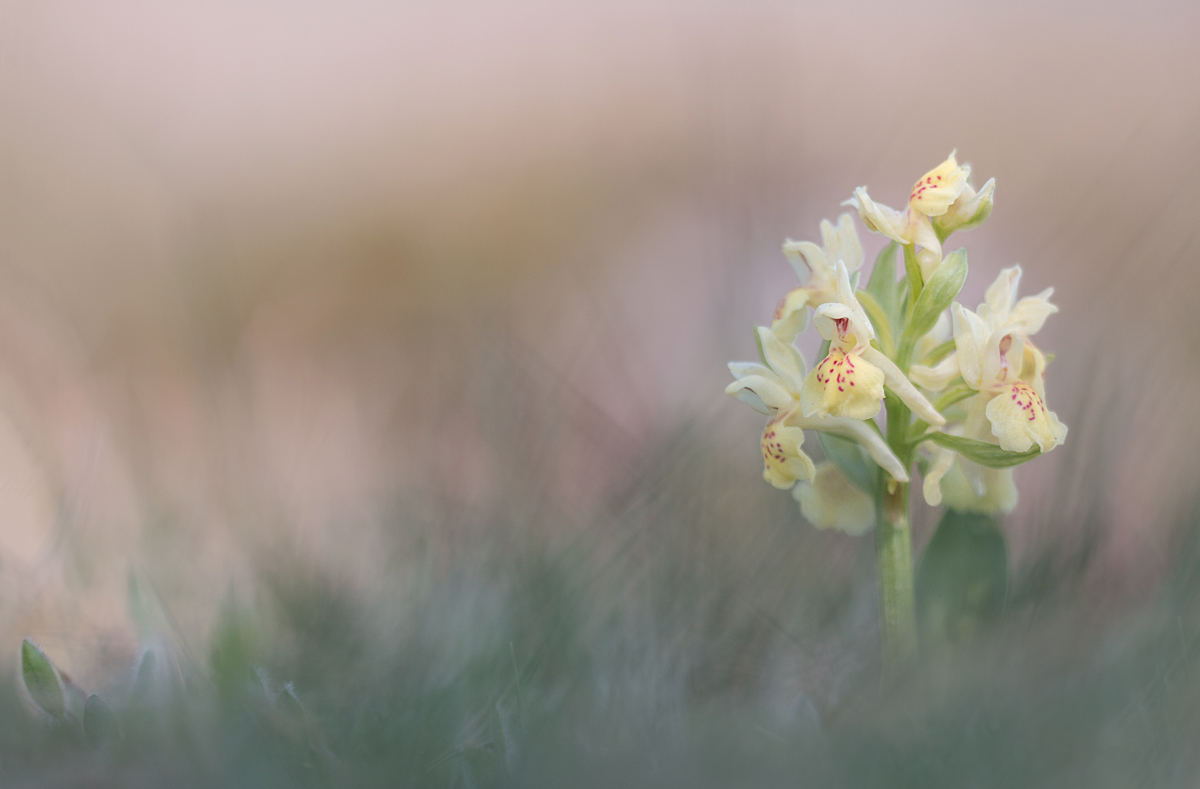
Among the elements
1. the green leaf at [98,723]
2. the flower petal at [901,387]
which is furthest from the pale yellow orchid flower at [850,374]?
the green leaf at [98,723]

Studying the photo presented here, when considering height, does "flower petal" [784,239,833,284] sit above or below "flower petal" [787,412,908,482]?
above

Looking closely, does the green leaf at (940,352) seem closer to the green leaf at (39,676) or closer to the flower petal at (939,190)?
the flower petal at (939,190)

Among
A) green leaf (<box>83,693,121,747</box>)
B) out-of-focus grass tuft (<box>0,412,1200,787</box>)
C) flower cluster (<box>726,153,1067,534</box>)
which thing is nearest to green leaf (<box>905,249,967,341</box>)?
flower cluster (<box>726,153,1067,534</box>)

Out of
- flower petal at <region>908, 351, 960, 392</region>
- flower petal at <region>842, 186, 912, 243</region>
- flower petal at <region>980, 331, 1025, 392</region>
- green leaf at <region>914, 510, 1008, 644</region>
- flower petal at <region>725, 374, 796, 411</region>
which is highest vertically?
flower petal at <region>842, 186, 912, 243</region>

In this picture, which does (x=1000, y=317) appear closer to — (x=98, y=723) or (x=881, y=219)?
(x=881, y=219)

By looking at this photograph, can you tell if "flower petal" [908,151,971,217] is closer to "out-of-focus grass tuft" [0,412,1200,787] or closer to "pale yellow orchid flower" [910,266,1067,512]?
"pale yellow orchid flower" [910,266,1067,512]

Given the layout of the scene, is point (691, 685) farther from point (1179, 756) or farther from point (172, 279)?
point (172, 279)

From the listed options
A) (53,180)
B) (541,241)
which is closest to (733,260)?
(53,180)

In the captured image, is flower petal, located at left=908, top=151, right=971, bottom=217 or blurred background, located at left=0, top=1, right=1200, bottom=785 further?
flower petal, located at left=908, top=151, right=971, bottom=217
